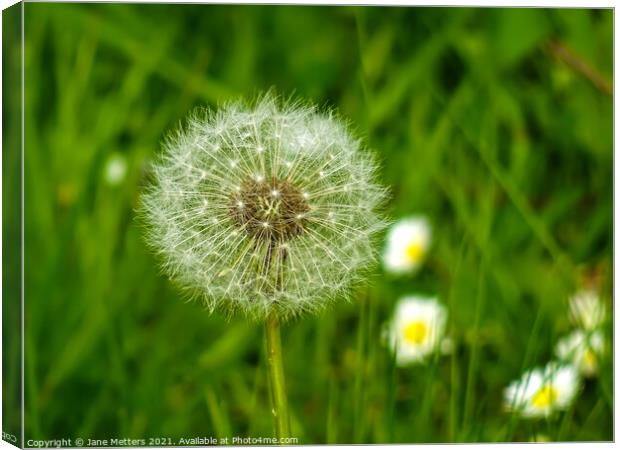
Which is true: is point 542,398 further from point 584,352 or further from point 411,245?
point 411,245

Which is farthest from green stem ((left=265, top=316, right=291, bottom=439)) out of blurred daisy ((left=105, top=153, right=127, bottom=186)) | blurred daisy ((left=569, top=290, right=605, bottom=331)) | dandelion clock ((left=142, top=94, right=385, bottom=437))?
blurred daisy ((left=105, top=153, right=127, bottom=186))

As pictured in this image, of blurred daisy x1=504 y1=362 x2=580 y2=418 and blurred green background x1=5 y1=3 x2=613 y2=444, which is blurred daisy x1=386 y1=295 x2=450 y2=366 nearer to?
blurred green background x1=5 y1=3 x2=613 y2=444

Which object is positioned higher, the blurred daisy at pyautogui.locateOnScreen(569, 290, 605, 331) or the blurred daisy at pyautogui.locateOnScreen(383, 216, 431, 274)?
the blurred daisy at pyautogui.locateOnScreen(383, 216, 431, 274)

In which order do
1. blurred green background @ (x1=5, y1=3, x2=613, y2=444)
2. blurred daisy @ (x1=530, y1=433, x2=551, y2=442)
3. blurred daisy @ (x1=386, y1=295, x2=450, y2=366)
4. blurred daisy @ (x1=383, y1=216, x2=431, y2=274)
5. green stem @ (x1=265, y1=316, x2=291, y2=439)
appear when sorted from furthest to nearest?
blurred daisy @ (x1=383, y1=216, x2=431, y2=274) < blurred daisy @ (x1=386, y1=295, x2=450, y2=366) < blurred green background @ (x1=5, y1=3, x2=613, y2=444) < blurred daisy @ (x1=530, y1=433, x2=551, y2=442) < green stem @ (x1=265, y1=316, x2=291, y2=439)

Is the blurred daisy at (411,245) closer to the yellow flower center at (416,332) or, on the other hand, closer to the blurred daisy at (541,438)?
the yellow flower center at (416,332)

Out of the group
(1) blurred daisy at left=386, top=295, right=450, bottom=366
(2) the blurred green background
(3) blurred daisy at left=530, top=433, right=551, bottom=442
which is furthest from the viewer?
(1) blurred daisy at left=386, top=295, right=450, bottom=366

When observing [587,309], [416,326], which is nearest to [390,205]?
[416,326]

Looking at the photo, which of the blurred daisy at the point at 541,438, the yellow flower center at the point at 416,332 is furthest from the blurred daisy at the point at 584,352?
the yellow flower center at the point at 416,332
